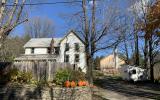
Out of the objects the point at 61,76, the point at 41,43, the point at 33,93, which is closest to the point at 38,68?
the point at 61,76

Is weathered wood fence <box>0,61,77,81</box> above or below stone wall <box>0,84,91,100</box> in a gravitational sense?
above

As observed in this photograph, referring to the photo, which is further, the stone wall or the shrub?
the shrub

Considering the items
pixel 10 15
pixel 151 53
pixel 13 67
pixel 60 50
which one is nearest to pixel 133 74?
pixel 151 53

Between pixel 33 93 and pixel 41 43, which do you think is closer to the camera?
pixel 33 93

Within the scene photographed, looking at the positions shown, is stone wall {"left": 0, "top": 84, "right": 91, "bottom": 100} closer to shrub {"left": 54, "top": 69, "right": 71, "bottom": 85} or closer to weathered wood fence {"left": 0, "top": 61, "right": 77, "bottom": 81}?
shrub {"left": 54, "top": 69, "right": 71, "bottom": 85}

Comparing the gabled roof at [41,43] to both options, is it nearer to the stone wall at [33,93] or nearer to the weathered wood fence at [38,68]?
the weathered wood fence at [38,68]

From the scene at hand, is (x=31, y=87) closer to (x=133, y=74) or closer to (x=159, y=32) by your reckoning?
(x=159, y=32)

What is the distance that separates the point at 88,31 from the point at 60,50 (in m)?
29.1

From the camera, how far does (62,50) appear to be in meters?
59.9

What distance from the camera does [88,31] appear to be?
1226 inches

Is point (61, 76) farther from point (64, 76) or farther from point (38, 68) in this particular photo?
point (38, 68)

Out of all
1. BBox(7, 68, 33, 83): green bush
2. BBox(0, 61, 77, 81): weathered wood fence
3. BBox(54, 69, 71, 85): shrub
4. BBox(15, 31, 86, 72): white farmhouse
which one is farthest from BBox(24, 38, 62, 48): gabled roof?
BBox(7, 68, 33, 83): green bush

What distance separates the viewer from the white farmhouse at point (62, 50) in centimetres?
5828

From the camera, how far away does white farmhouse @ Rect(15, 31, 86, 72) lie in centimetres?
5828
